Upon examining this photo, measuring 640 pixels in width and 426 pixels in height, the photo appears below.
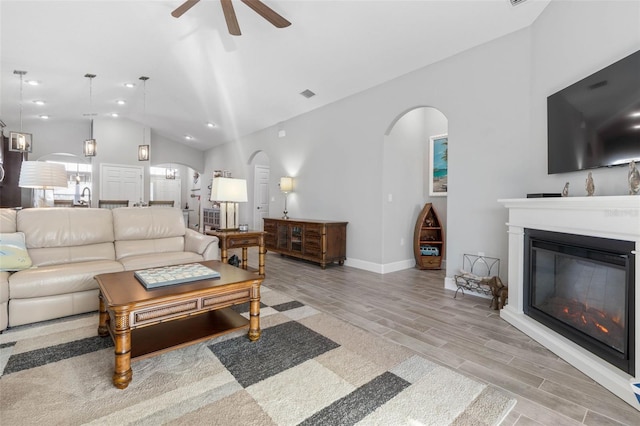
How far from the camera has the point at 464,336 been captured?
237 centimetres

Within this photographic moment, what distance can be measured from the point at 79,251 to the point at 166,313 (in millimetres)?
2043

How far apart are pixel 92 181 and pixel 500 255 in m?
9.26

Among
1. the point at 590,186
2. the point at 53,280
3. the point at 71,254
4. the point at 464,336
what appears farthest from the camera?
the point at 71,254

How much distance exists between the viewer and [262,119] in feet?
21.7

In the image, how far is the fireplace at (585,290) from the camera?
1.69 metres

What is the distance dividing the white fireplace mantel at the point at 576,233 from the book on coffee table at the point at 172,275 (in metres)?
2.47

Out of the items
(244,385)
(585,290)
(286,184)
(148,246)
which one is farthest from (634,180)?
(286,184)

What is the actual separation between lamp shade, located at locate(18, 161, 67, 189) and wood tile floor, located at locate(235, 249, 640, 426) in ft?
10.7

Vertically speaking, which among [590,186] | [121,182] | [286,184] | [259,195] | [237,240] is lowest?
[237,240]

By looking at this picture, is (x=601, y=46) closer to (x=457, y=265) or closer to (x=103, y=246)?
(x=457, y=265)

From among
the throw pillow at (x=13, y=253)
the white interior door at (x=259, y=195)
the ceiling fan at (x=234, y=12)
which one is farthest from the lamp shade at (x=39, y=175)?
the white interior door at (x=259, y=195)

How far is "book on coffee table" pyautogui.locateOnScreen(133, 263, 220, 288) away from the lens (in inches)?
76.7

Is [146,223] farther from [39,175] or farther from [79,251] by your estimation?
[39,175]

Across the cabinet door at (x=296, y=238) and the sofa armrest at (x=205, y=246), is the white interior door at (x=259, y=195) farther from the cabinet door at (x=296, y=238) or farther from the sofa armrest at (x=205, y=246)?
the sofa armrest at (x=205, y=246)
